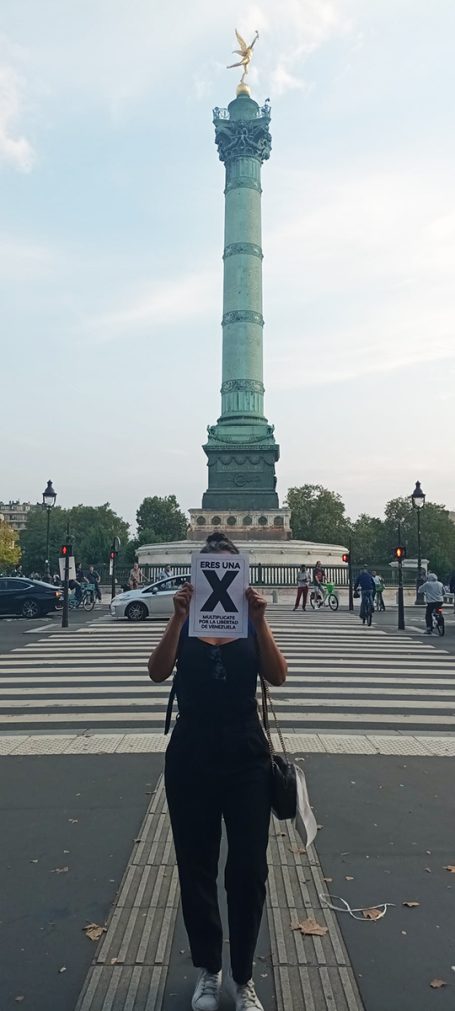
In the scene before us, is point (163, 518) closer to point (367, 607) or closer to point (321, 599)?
point (321, 599)

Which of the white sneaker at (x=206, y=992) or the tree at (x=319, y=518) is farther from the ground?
the tree at (x=319, y=518)

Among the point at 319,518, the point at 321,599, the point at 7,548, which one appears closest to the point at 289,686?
the point at 321,599

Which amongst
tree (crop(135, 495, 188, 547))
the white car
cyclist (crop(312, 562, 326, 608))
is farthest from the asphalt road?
tree (crop(135, 495, 188, 547))

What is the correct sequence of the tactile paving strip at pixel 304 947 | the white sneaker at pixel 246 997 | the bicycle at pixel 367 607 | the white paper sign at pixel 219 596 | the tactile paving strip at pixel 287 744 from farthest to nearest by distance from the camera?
1. the bicycle at pixel 367 607
2. the tactile paving strip at pixel 287 744
3. the white paper sign at pixel 219 596
4. the tactile paving strip at pixel 304 947
5. the white sneaker at pixel 246 997

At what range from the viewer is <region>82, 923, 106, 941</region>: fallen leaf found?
3.75m

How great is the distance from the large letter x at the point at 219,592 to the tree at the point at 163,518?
11121 cm

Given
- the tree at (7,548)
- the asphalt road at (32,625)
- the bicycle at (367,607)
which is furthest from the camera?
the tree at (7,548)

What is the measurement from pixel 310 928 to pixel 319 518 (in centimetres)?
9658

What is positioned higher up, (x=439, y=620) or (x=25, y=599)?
(x=25, y=599)

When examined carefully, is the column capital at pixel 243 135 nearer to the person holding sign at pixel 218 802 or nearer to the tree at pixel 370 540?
the tree at pixel 370 540

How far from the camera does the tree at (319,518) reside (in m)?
98.4

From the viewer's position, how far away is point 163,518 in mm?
118688

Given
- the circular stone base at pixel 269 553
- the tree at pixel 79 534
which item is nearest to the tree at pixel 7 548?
the circular stone base at pixel 269 553

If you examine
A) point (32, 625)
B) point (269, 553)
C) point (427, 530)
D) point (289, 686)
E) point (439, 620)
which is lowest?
point (289, 686)
